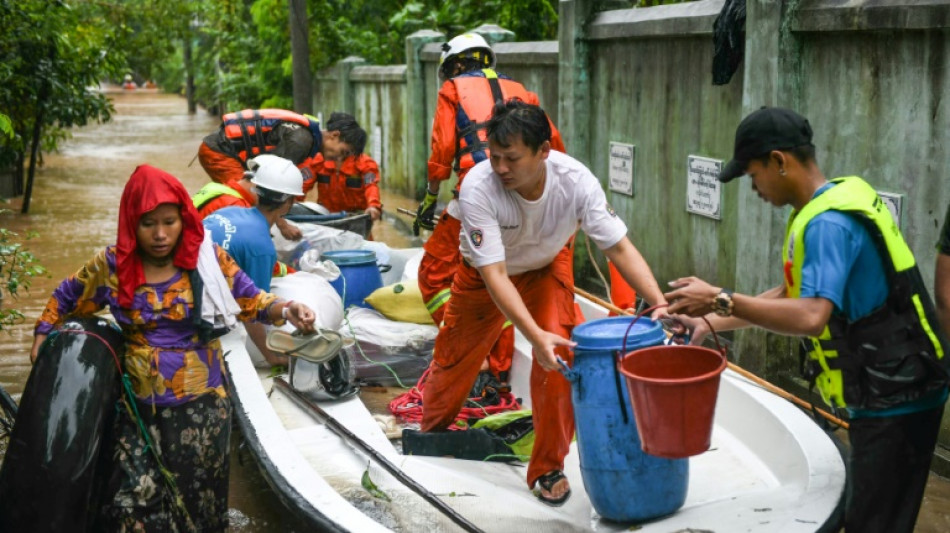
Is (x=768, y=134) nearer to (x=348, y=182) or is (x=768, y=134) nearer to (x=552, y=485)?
(x=552, y=485)

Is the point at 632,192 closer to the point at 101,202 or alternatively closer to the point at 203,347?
the point at 203,347

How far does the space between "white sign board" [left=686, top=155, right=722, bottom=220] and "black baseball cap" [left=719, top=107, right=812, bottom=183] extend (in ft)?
12.3

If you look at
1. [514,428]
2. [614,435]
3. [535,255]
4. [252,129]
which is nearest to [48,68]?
[252,129]

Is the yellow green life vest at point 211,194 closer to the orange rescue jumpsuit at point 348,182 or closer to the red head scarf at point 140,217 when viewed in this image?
the red head scarf at point 140,217

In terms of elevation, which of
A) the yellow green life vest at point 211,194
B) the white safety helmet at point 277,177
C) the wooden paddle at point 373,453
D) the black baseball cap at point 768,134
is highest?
the black baseball cap at point 768,134

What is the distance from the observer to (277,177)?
575cm

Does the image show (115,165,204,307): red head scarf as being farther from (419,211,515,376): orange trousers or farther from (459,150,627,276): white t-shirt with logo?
(419,211,515,376): orange trousers

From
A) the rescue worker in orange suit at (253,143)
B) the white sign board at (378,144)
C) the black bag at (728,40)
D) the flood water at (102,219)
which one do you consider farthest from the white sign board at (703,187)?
the white sign board at (378,144)

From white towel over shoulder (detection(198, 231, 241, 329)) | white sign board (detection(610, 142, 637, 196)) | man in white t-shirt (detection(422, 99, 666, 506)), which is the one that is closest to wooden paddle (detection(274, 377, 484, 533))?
man in white t-shirt (detection(422, 99, 666, 506))

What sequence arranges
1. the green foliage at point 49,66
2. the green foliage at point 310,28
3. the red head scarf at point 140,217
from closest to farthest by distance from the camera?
the red head scarf at point 140,217 → the green foliage at point 49,66 → the green foliage at point 310,28

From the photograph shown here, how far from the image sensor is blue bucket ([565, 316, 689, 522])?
3.91 meters

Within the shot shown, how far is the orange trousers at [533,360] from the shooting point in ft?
14.4

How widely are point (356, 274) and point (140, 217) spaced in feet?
11.0

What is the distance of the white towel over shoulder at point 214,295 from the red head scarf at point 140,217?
84 millimetres
